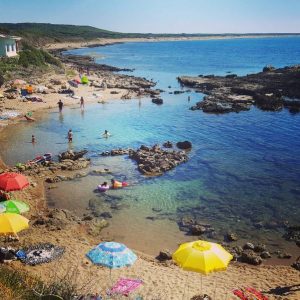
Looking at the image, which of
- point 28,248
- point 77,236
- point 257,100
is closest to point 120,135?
point 77,236

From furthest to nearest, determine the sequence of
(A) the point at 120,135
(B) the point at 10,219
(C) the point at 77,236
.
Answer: (A) the point at 120,135
(C) the point at 77,236
(B) the point at 10,219

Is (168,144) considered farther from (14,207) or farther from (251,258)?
(14,207)

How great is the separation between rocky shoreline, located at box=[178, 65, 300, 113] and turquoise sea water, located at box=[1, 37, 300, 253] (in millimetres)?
2937

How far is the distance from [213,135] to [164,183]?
15.4m

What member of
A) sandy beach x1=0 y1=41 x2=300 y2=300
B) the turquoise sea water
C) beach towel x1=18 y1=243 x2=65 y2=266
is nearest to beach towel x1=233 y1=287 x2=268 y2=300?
sandy beach x1=0 y1=41 x2=300 y2=300

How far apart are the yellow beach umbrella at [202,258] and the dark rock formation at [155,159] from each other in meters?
16.0

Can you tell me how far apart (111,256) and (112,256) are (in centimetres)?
4

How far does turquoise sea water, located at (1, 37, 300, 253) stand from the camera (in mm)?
22672

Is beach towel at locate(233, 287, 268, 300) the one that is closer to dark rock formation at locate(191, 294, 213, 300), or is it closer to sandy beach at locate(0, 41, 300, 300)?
sandy beach at locate(0, 41, 300, 300)

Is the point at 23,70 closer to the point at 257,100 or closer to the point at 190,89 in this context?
the point at 190,89

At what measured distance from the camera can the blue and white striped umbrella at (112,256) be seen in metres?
14.3

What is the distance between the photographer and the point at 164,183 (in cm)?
2834

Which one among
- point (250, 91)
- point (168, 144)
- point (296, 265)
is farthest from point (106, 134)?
point (250, 91)

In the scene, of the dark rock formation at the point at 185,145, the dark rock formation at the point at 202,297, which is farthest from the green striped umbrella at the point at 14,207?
the dark rock formation at the point at 185,145
